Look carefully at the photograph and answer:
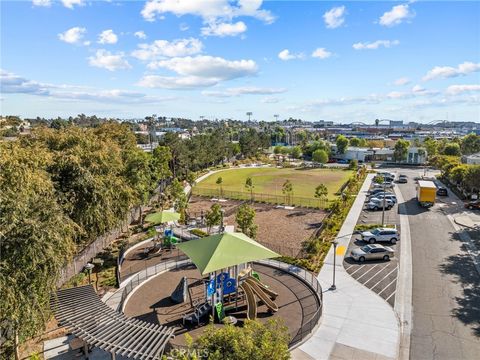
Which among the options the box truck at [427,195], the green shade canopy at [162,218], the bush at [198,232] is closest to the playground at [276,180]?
the box truck at [427,195]

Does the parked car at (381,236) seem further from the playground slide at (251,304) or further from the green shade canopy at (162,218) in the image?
the green shade canopy at (162,218)

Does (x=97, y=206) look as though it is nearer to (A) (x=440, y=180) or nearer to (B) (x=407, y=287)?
(B) (x=407, y=287)

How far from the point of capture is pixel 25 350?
17516 mm

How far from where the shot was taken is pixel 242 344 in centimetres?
973

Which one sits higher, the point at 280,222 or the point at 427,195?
the point at 427,195

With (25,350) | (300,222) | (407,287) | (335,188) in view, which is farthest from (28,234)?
(335,188)

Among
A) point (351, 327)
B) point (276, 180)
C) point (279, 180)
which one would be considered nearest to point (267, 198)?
point (276, 180)

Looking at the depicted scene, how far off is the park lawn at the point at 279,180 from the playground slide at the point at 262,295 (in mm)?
35697

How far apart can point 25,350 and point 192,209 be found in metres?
32.0

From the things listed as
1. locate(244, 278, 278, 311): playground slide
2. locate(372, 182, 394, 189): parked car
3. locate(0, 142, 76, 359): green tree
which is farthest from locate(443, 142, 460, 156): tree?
locate(0, 142, 76, 359): green tree

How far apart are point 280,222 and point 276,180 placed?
31.4 m

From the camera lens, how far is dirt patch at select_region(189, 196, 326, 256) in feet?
111

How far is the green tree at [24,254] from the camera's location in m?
12.7

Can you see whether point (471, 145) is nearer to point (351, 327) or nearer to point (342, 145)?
point (342, 145)
